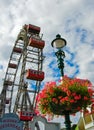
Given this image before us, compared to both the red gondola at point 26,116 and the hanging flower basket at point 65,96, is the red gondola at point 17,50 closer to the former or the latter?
the red gondola at point 26,116

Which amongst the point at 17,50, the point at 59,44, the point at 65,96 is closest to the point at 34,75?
the point at 17,50

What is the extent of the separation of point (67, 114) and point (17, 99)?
3083 cm

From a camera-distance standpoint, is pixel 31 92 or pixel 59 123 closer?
pixel 59 123

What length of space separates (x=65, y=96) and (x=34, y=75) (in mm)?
30414

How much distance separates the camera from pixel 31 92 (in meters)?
39.9

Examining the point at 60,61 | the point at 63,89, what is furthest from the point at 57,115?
the point at 60,61

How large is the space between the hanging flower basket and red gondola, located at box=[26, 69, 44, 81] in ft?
97.7

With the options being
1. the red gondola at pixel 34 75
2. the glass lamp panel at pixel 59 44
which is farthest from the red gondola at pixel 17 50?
the glass lamp panel at pixel 59 44

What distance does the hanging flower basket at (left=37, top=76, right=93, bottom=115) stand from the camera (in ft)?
24.5

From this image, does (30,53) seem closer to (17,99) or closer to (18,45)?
(18,45)

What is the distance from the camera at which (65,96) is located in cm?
753

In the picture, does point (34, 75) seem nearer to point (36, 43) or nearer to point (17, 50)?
point (36, 43)

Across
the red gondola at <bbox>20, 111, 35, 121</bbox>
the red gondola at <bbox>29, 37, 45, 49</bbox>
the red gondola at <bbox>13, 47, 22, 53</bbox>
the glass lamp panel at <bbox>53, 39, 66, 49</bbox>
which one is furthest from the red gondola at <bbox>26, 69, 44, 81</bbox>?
the glass lamp panel at <bbox>53, 39, 66, 49</bbox>

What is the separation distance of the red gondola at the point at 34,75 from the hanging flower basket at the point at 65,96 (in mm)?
29779
